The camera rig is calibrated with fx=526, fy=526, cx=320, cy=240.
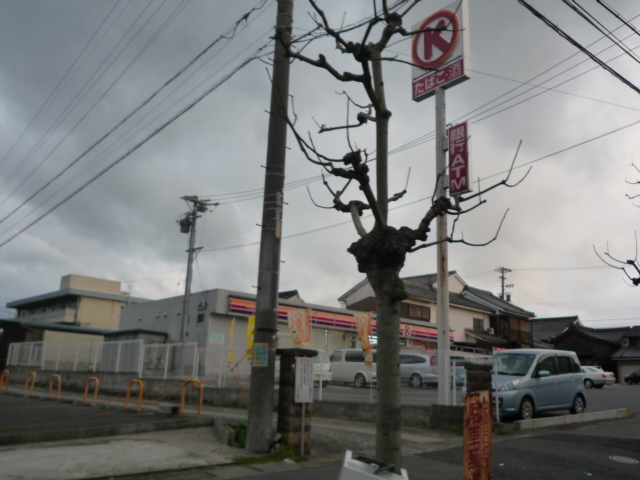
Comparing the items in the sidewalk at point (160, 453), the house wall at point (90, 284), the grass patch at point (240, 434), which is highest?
the house wall at point (90, 284)

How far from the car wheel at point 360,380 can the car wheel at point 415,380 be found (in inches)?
401

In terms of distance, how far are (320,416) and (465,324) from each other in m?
34.1

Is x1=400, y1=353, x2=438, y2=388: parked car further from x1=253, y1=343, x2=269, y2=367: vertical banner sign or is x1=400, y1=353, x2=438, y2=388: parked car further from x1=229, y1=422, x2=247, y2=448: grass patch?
x1=253, y1=343, x2=269, y2=367: vertical banner sign

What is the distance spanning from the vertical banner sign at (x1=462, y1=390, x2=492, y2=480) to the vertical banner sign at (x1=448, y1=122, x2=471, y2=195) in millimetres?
7380

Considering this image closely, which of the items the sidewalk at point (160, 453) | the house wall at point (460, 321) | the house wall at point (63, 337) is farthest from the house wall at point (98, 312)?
the sidewalk at point (160, 453)

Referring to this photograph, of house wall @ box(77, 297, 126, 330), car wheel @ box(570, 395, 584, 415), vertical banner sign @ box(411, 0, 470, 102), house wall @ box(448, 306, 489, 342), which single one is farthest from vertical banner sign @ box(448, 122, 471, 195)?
house wall @ box(77, 297, 126, 330)

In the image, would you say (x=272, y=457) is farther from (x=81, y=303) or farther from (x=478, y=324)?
(x=478, y=324)

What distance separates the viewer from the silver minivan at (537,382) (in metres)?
11.7

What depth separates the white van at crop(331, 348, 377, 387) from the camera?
24688mm

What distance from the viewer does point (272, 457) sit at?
7934mm

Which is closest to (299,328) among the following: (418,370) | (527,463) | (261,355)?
(418,370)

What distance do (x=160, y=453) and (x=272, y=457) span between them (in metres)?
1.70

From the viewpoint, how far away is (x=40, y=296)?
4609cm

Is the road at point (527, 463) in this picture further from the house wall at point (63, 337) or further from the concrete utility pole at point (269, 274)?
the house wall at point (63, 337)
